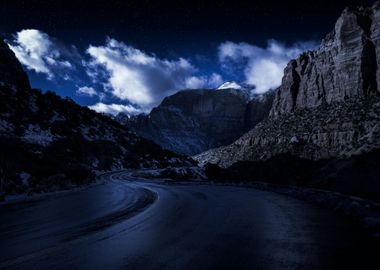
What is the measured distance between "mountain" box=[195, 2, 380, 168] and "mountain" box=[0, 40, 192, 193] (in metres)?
40.7

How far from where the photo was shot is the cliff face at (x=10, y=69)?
83675 millimetres

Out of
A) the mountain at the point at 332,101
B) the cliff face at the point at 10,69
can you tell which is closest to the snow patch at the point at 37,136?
the cliff face at the point at 10,69

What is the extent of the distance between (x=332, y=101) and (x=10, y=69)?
113 m

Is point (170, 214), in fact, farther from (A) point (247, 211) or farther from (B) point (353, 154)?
(B) point (353, 154)

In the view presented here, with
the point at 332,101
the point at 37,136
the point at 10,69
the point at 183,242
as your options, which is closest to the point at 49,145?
the point at 37,136

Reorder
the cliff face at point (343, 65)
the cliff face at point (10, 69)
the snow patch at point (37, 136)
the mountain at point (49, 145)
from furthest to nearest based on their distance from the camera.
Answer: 1. the cliff face at point (343, 65)
2. the cliff face at point (10, 69)
3. the snow patch at point (37, 136)
4. the mountain at point (49, 145)

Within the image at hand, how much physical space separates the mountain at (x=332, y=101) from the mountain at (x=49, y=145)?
134 ft

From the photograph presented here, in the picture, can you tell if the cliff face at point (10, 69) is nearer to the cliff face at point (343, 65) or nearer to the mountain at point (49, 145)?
the mountain at point (49, 145)

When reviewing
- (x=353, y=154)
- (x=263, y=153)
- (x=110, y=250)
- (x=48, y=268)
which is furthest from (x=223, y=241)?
(x=263, y=153)

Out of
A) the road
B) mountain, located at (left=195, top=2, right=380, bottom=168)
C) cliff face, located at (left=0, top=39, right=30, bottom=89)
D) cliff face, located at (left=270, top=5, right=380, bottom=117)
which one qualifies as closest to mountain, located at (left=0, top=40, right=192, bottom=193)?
cliff face, located at (left=0, top=39, right=30, bottom=89)

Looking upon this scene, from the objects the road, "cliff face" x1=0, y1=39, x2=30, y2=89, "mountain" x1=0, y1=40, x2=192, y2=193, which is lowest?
the road

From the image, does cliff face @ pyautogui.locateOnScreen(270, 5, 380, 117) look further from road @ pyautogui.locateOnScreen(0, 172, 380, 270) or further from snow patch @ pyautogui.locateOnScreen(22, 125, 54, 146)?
road @ pyautogui.locateOnScreen(0, 172, 380, 270)

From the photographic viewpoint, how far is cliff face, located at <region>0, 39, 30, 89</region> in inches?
3294

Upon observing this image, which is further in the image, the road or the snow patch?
the snow patch
